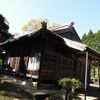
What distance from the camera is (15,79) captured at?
54.4 feet

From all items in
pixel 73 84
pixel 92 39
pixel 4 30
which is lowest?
pixel 73 84

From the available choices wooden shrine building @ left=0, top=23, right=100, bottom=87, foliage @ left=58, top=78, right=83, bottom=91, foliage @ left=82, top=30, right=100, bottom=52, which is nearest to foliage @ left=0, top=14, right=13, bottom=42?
wooden shrine building @ left=0, top=23, right=100, bottom=87

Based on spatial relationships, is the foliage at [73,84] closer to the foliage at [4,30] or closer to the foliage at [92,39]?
the foliage at [4,30]

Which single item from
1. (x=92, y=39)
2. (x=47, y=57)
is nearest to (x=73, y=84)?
(x=47, y=57)

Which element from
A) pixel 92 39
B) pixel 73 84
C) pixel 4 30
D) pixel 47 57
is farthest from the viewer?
pixel 92 39

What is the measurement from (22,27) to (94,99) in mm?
35702

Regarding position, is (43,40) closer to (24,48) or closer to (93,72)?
Answer: (24,48)

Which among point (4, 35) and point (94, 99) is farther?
point (4, 35)

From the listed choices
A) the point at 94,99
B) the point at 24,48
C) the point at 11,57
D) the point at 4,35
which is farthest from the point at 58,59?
the point at 4,35

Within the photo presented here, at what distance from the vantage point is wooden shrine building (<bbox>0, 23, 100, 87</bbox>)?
46.9 ft

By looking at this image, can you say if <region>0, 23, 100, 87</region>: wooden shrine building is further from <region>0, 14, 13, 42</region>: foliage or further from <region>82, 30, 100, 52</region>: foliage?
<region>82, 30, 100, 52</region>: foliage

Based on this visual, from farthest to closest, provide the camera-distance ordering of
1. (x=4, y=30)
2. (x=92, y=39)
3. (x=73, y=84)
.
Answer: (x=92, y=39), (x=4, y=30), (x=73, y=84)

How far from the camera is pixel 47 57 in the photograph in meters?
15.0

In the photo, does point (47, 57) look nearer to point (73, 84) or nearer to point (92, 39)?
point (73, 84)
